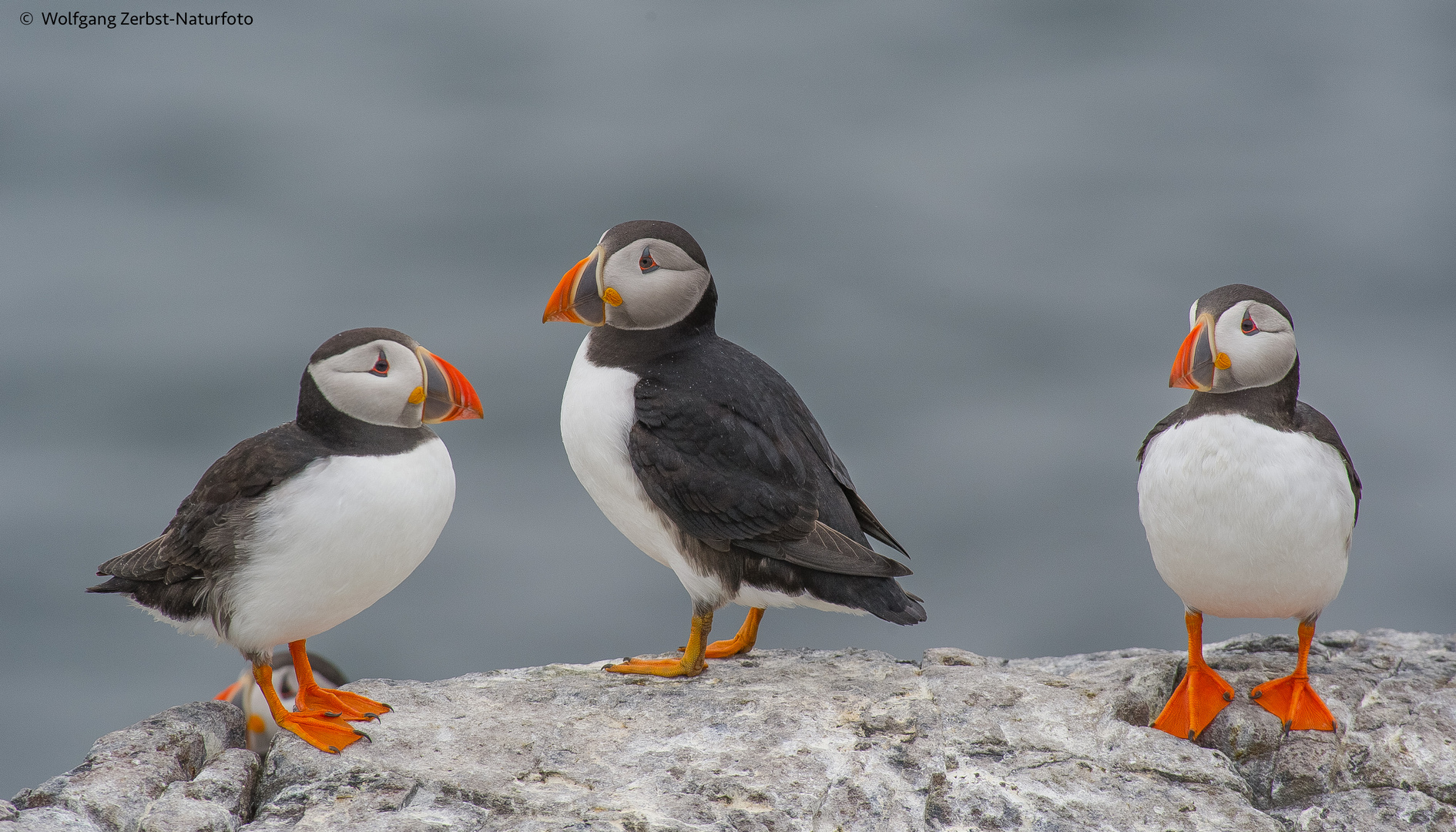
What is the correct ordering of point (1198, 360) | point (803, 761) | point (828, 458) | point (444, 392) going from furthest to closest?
point (828, 458)
point (444, 392)
point (1198, 360)
point (803, 761)

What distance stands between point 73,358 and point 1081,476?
268 inches

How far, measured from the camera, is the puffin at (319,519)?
3.76 meters

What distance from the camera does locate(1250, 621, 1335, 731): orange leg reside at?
3.93 m

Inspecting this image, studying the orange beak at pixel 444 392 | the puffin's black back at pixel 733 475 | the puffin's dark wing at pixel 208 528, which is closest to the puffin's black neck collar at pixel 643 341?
the puffin's black back at pixel 733 475

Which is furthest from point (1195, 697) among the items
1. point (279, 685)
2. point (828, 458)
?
point (279, 685)

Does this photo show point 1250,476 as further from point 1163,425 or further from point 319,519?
→ point 319,519

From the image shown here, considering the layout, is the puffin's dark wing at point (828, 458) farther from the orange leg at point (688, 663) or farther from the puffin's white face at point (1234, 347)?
the puffin's white face at point (1234, 347)

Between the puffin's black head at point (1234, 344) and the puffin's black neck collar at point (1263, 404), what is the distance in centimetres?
5

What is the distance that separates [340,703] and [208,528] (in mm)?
674

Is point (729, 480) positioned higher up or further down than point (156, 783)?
higher up

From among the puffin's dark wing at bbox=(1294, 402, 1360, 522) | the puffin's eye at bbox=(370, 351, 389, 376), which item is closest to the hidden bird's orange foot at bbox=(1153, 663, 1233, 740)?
the puffin's dark wing at bbox=(1294, 402, 1360, 522)

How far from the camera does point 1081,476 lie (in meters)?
8.48

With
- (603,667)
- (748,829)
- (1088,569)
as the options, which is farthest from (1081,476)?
(748,829)

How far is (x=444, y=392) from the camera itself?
3.92 meters
